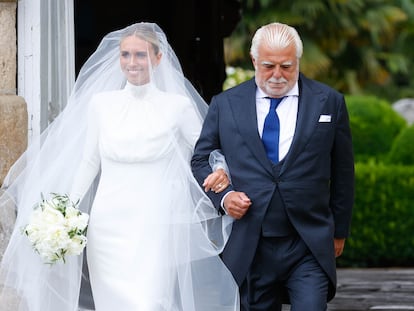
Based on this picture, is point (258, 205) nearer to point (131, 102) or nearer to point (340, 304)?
point (131, 102)

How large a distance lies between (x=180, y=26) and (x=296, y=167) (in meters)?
4.66

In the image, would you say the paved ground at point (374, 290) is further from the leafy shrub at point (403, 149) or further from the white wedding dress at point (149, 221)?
the white wedding dress at point (149, 221)

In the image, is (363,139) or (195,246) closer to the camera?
(195,246)

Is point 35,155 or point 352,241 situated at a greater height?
point 35,155

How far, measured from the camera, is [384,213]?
13500 mm

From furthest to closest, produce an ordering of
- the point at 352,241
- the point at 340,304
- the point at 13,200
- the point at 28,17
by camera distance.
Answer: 1. the point at 352,241
2. the point at 340,304
3. the point at 28,17
4. the point at 13,200

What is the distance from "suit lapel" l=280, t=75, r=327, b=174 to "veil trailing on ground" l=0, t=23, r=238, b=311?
1.62 feet

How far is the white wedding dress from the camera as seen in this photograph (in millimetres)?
5793

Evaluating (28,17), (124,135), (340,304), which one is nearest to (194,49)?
(340,304)

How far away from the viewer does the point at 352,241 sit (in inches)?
534

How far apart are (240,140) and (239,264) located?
58 cm

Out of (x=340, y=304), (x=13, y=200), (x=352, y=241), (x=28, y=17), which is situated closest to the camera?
(x=13, y=200)

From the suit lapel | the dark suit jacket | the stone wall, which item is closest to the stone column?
the stone wall

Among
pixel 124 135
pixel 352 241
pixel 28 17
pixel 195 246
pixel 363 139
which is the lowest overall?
pixel 352 241
